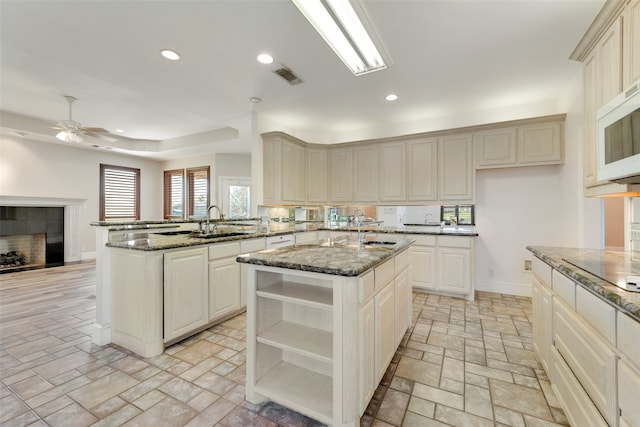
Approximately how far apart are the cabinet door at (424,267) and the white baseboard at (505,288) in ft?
2.76

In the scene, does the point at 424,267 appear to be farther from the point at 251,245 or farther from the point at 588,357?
the point at 588,357

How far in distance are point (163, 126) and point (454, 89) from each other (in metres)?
5.11

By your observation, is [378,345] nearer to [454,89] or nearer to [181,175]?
[454,89]

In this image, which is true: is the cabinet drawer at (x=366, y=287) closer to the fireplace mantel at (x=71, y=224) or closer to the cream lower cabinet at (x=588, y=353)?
the cream lower cabinet at (x=588, y=353)

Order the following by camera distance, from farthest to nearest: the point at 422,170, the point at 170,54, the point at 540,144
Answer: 1. the point at 422,170
2. the point at 540,144
3. the point at 170,54

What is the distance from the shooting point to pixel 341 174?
479 centimetres

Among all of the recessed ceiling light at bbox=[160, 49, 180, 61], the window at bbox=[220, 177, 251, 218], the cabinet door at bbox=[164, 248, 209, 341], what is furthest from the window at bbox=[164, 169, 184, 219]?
the cabinet door at bbox=[164, 248, 209, 341]

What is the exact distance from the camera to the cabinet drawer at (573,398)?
45.4 inches

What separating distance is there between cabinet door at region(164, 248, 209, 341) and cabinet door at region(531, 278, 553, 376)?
8.96ft

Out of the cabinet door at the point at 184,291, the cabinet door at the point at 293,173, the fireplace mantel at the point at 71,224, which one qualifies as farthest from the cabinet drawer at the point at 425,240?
the fireplace mantel at the point at 71,224

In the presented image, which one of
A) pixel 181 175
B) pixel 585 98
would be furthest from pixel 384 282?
pixel 181 175

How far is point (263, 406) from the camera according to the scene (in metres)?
1.65

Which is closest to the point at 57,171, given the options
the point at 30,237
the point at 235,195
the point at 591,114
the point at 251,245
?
the point at 30,237

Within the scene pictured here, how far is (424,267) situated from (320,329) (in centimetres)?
258
